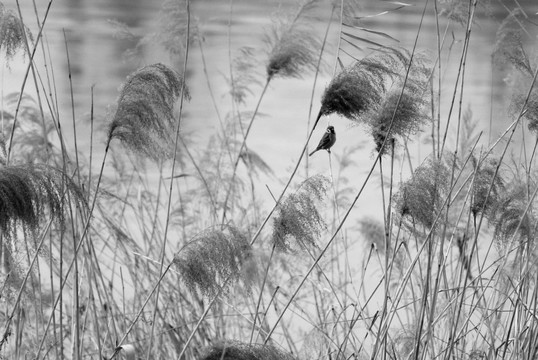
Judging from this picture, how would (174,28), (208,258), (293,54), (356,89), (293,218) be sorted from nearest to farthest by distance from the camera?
(208,258) < (293,218) < (356,89) < (293,54) < (174,28)

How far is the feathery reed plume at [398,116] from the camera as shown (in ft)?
7.80

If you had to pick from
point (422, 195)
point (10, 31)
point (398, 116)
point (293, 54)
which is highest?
point (293, 54)

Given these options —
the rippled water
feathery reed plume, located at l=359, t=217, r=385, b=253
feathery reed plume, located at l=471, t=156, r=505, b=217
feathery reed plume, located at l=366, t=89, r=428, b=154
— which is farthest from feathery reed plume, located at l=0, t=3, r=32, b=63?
feathery reed plume, located at l=359, t=217, r=385, b=253

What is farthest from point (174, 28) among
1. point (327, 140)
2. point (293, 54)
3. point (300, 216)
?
point (300, 216)

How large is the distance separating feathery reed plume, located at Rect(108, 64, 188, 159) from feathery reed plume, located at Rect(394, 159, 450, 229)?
594 millimetres

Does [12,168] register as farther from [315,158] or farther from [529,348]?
[315,158]

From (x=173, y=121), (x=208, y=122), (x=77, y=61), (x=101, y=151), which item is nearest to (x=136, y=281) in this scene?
(x=173, y=121)

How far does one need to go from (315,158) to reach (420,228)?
390 centimetres

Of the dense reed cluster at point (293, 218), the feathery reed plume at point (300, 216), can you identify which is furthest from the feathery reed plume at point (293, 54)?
the feathery reed plume at point (300, 216)

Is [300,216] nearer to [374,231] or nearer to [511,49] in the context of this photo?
[511,49]

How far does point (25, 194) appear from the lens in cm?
175

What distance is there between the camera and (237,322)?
376 cm

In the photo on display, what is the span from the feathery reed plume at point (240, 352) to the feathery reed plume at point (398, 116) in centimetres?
66

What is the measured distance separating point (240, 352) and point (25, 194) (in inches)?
18.5
